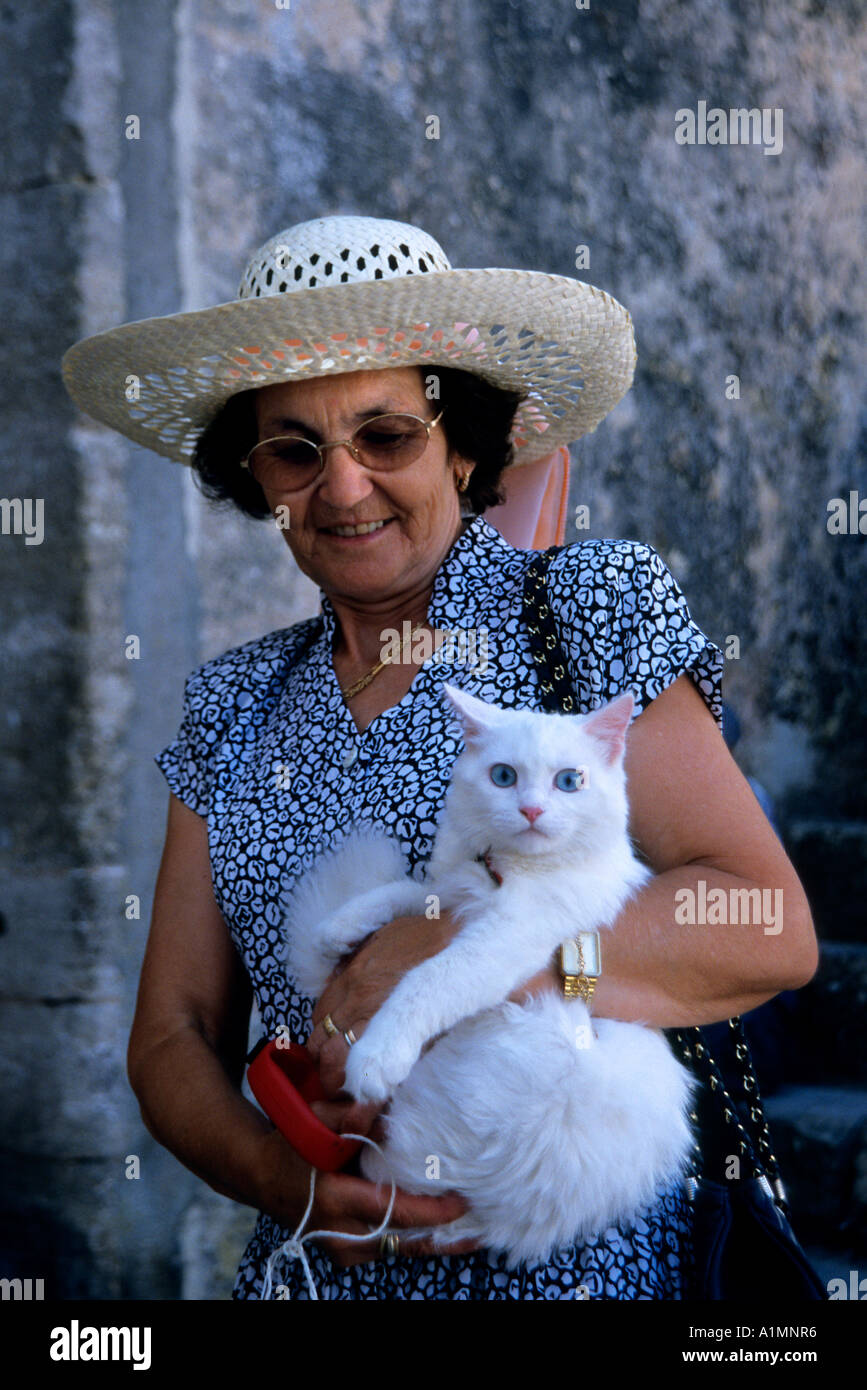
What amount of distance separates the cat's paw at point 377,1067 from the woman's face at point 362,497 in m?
0.75

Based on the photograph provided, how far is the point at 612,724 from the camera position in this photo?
151 cm

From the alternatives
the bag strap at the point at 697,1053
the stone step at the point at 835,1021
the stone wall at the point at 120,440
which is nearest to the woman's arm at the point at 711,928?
the bag strap at the point at 697,1053

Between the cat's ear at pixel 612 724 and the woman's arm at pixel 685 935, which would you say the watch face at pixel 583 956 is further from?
the cat's ear at pixel 612 724

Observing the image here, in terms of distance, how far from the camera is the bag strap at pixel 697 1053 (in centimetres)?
156

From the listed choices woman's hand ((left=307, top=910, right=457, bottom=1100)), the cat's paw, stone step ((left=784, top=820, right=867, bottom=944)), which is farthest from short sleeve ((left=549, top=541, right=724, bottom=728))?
stone step ((left=784, top=820, right=867, bottom=944))

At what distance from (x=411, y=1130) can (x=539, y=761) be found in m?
0.49

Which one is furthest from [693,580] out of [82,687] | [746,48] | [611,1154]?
[611,1154]

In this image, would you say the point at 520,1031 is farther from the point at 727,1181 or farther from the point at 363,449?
the point at 363,449

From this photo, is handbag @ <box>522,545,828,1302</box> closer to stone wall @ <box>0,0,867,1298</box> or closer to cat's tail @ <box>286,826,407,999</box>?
cat's tail @ <box>286,826,407,999</box>

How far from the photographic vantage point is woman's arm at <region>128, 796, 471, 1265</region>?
4.91 feet

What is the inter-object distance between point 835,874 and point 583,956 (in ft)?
10.5

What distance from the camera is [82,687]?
10.2 ft

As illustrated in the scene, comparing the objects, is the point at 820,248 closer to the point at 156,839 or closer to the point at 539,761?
the point at 156,839
